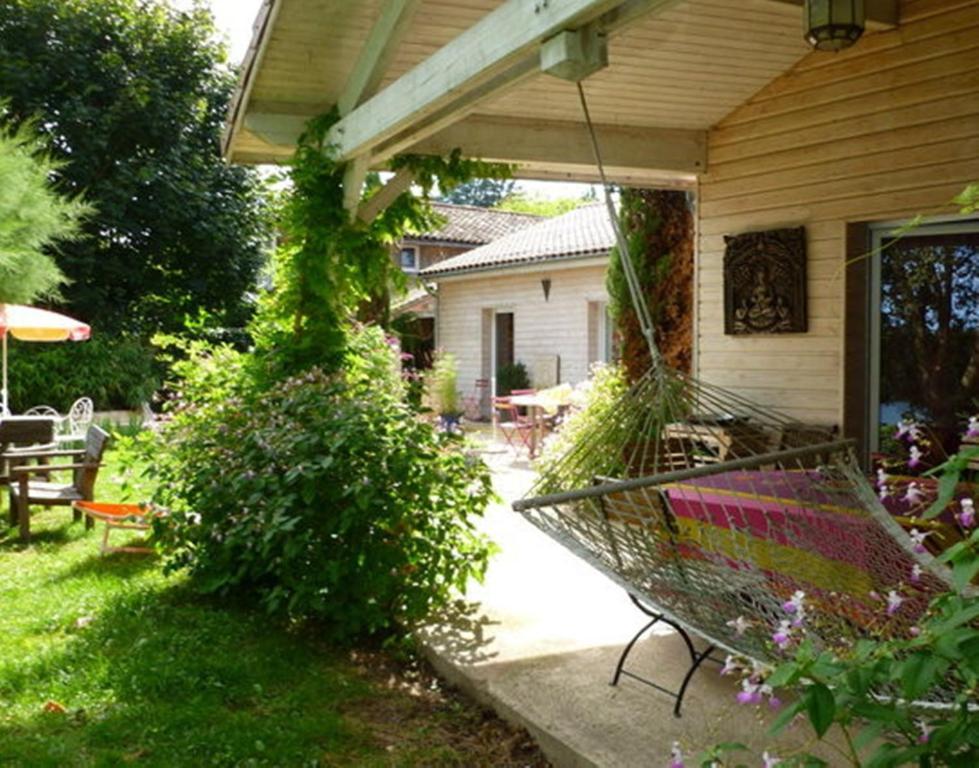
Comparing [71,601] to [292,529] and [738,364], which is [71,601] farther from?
[738,364]

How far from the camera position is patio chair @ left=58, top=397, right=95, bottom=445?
11.3m

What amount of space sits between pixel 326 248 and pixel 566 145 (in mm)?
1688

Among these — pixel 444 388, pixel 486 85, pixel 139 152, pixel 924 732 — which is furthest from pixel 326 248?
pixel 139 152

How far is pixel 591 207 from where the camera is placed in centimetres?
1802

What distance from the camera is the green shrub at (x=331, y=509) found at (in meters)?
4.38

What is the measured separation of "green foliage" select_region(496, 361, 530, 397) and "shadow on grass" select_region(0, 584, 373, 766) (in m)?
10.4

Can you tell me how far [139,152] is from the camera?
1669 centimetres

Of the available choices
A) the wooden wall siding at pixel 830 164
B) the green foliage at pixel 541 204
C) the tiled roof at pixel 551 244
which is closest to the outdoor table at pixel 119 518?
the wooden wall siding at pixel 830 164

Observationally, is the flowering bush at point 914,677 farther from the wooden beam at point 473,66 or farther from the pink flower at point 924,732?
the wooden beam at point 473,66

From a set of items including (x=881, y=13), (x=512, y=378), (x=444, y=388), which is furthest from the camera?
(x=512, y=378)

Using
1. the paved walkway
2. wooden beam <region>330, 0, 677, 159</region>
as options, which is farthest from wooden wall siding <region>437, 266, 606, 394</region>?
wooden beam <region>330, 0, 677, 159</region>

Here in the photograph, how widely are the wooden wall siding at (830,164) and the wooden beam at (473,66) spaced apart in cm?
256

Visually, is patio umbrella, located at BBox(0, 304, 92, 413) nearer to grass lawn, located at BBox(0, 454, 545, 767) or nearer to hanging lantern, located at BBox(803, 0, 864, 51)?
grass lawn, located at BBox(0, 454, 545, 767)

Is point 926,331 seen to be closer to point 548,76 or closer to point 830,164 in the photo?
point 830,164
